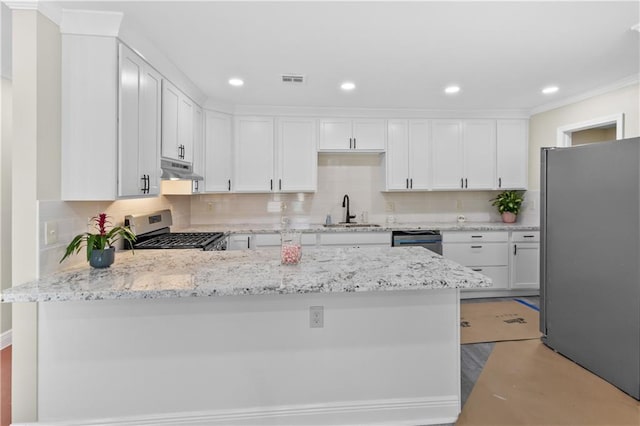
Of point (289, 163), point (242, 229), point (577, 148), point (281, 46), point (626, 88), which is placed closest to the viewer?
point (281, 46)

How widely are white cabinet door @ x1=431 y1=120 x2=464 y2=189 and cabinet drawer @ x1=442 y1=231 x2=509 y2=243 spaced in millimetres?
696

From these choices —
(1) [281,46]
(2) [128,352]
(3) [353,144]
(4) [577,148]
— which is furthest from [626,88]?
(2) [128,352]

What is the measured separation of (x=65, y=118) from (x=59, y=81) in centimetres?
22

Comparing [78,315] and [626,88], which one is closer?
[78,315]

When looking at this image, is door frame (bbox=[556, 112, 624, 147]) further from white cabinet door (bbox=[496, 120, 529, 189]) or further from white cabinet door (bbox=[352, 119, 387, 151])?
white cabinet door (bbox=[352, 119, 387, 151])

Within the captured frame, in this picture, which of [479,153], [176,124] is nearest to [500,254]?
[479,153]

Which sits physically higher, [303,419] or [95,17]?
[95,17]

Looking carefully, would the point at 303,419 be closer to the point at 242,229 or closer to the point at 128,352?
the point at 128,352

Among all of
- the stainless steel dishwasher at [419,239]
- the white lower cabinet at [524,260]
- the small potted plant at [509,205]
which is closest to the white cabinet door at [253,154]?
the stainless steel dishwasher at [419,239]

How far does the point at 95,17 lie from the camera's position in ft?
6.70

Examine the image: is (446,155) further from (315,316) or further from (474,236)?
(315,316)

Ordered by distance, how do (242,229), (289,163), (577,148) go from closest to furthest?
1. (577,148)
2. (242,229)
3. (289,163)

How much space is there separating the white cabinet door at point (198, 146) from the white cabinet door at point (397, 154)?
2370 millimetres

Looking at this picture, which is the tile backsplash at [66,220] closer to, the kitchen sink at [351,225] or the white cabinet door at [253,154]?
the white cabinet door at [253,154]
